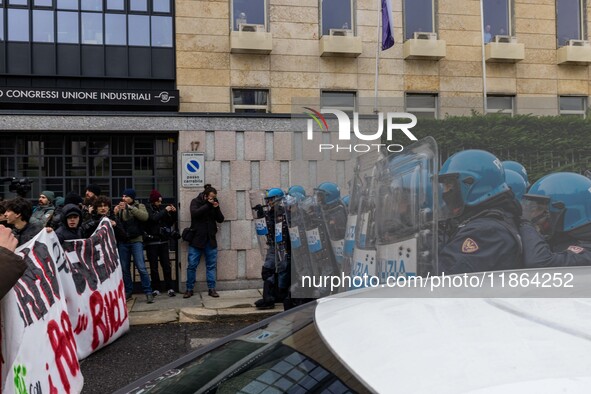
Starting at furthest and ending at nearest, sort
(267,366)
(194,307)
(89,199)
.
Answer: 1. (89,199)
2. (194,307)
3. (267,366)

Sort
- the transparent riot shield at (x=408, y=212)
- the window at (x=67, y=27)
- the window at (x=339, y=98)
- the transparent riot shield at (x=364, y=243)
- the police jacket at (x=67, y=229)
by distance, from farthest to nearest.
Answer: the window at (x=339, y=98) → the window at (x=67, y=27) → the police jacket at (x=67, y=229) → the transparent riot shield at (x=364, y=243) → the transparent riot shield at (x=408, y=212)

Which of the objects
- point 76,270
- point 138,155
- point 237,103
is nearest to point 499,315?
point 76,270

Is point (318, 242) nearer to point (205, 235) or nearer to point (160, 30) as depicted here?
point (205, 235)

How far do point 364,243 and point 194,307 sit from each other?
14.1ft

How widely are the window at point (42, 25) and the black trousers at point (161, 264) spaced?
10.1 m

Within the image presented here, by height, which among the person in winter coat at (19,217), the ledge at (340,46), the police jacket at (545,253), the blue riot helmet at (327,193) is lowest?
the police jacket at (545,253)

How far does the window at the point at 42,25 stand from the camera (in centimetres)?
1577

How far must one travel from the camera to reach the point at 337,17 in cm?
1766

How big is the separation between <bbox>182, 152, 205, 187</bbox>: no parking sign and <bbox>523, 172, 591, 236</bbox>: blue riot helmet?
20.8 feet

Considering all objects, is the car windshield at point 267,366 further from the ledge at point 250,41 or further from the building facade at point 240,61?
the ledge at point 250,41

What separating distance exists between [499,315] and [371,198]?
3329mm

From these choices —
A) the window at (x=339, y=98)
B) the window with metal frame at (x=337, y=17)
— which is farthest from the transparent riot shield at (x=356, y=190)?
the window with metal frame at (x=337, y=17)

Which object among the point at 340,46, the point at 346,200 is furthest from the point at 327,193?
the point at 340,46

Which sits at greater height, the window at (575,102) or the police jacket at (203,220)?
the window at (575,102)
